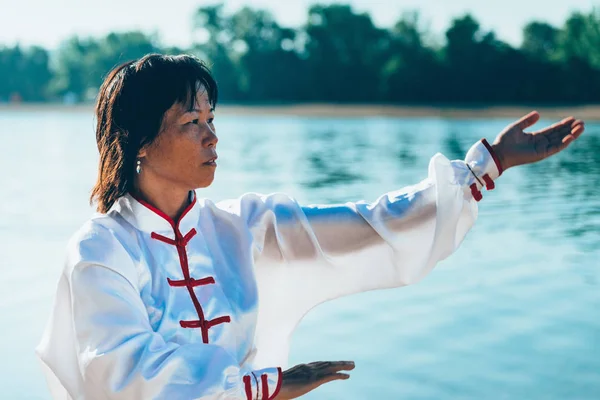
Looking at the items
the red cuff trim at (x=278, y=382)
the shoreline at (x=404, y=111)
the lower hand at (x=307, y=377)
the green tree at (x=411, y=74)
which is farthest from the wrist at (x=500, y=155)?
the green tree at (x=411, y=74)

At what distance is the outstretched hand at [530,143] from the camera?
2295 mm

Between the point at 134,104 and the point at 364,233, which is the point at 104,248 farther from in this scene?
the point at 364,233

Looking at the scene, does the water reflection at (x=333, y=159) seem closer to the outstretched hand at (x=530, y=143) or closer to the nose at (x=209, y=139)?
the outstretched hand at (x=530, y=143)

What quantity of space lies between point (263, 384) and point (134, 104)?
0.66 metres

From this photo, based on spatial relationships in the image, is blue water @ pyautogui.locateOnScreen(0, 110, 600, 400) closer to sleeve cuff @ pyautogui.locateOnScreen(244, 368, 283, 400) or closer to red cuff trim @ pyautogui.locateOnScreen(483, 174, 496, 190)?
red cuff trim @ pyautogui.locateOnScreen(483, 174, 496, 190)

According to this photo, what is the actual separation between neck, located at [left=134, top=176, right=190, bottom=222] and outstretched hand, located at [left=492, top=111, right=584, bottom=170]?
0.75 meters

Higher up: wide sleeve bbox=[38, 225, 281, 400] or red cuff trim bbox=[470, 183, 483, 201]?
red cuff trim bbox=[470, 183, 483, 201]

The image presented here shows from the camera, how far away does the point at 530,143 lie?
230 centimetres

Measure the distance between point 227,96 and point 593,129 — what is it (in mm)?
32055

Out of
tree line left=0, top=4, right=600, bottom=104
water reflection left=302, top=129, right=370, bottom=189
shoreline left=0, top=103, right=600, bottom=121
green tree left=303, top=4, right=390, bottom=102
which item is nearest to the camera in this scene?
water reflection left=302, top=129, right=370, bottom=189

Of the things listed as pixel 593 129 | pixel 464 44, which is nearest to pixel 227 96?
pixel 464 44

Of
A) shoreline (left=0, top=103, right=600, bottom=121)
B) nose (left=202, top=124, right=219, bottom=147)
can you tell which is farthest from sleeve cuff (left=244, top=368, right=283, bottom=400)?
shoreline (left=0, top=103, right=600, bottom=121)

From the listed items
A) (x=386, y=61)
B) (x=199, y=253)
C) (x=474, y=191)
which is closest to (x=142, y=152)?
(x=199, y=253)

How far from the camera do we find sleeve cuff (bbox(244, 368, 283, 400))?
6.18 feet
